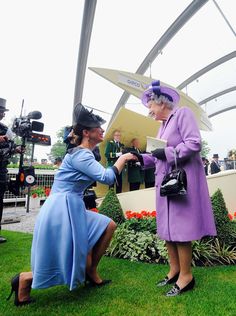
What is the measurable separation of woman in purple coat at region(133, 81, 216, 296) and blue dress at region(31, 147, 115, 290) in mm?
586

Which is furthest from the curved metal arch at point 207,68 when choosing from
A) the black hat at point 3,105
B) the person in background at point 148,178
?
the black hat at point 3,105

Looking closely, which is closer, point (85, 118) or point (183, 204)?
point (183, 204)

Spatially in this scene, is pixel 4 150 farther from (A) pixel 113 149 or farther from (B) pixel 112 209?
(A) pixel 113 149

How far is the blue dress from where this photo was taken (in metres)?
2.09

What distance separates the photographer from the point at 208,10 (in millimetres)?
9797

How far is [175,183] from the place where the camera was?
7.24 feet

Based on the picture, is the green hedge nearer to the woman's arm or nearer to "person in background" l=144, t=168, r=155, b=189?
the woman's arm

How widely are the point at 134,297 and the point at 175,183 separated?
1048 mm

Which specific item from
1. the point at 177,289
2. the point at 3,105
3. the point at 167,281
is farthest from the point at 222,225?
the point at 3,105

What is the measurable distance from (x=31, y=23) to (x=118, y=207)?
30.9 feet

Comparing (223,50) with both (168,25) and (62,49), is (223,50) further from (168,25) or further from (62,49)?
(62,49)

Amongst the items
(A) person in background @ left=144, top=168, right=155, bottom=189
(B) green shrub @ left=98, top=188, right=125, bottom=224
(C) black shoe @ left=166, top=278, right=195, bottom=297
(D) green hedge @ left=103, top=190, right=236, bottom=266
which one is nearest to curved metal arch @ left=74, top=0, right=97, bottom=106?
(A) person in background @ left=144, top=168, right=155, bottom=189

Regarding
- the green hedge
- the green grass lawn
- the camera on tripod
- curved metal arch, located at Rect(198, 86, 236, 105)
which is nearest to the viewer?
the green grass lawn

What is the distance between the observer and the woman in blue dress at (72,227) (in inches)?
82.4
